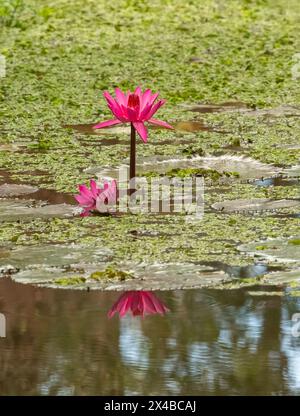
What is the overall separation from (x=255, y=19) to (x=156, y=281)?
7.09m

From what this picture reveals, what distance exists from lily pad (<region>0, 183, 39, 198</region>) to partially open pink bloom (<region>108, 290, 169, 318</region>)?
1.50 metres

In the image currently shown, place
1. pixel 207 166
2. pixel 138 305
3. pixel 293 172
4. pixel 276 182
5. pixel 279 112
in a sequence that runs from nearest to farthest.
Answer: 1. pixel 138 305
2. pixel 276 182
3. pixel 293 172
4. pixel 207 166
5. pixel 279 112

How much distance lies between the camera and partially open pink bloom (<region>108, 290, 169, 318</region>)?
11.2ft

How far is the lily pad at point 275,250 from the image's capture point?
3941 mm

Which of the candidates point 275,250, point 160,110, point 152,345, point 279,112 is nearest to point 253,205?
point 275,250

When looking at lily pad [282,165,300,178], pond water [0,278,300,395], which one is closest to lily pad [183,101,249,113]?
lily pad [282,165,300,178]

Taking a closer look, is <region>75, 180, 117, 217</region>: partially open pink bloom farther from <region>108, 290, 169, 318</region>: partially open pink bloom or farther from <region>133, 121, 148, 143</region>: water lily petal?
<region>108, 290, 169, 318</region>: partially open pink bloom

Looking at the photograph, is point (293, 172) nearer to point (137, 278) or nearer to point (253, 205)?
point (253, 205)

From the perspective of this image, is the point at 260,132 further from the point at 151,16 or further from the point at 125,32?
the point at 151,16

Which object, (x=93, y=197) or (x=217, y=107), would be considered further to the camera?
(x=217, y=107)

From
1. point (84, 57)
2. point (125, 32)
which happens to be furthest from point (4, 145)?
point (125, 32)

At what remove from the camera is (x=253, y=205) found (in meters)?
4.73

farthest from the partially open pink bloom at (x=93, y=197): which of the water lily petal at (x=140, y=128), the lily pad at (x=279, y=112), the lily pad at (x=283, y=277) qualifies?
the lily pad at (x=279, y=112)

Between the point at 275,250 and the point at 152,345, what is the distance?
1023 mm
